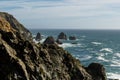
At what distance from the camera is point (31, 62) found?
117ft

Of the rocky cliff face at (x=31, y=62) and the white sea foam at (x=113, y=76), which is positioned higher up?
the rocky cliff face at (x=31, y=62)

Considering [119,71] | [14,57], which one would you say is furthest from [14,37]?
[119,71]

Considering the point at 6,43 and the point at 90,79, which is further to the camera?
the point at 90,79

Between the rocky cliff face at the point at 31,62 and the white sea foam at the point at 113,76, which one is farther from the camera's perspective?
the white sea foam at the point at 113,76

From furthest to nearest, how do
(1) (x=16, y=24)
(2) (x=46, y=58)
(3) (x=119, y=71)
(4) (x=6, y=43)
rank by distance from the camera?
(1) (x=16, y=24), (3) (x=119, y=71), (2) (x=46, y=58), (4) (x=6, y=43)

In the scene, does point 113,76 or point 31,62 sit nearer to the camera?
point 31,62

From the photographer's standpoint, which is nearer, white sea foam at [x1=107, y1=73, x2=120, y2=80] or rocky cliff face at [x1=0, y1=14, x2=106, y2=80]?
rocky cliff face at [x1=0, y1=14, x2=106, y2=80]

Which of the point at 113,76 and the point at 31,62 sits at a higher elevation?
the point at 31,62

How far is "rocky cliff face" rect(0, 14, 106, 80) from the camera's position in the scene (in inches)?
1307

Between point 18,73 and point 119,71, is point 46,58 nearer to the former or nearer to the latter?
point 18,73

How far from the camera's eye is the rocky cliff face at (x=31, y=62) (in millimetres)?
33188

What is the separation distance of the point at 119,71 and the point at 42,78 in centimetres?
5880

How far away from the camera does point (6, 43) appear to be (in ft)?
115

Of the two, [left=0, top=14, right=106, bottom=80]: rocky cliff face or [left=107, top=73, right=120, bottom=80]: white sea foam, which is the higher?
[left=0, top=14, right=106, bottom=80]: rocky cliff face
